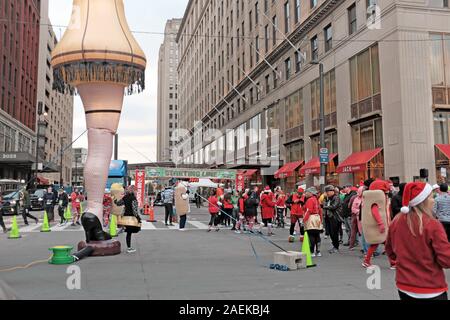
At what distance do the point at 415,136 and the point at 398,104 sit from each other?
1.65 m

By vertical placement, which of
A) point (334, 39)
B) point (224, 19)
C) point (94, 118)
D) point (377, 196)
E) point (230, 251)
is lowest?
point (230, 251)

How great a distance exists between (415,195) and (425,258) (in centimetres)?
50

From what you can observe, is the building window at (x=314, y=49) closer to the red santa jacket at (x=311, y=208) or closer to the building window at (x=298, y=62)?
the building window at (x=298, y=62)

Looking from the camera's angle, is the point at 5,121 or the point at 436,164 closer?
the point at 436,164

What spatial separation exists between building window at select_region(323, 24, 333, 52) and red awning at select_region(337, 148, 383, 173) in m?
7.76

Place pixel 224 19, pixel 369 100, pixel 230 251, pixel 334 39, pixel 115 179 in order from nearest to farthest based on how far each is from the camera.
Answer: pixel 230 251, pixel 369 100, pixel 334 39, pixel 115 179, pixel 224 19

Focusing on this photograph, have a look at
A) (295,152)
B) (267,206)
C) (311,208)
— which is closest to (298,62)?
(295,152)

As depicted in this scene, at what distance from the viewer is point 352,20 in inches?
941

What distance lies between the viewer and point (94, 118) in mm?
9891

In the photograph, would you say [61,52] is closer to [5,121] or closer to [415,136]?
[415,136]

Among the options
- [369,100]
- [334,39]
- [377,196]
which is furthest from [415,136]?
[377,196]

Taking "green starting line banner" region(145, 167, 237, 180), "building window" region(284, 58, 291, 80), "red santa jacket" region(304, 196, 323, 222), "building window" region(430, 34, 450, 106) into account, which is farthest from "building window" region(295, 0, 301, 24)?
"red santa jacket" region(304, 196, 323, 222)

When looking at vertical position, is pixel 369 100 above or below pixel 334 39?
below

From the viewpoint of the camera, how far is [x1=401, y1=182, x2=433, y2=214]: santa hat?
3.43 m
